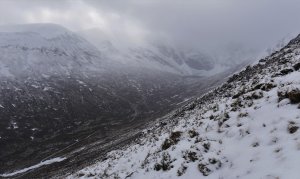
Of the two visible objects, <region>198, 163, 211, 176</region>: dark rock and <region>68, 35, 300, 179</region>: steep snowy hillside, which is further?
<region>198, 163, 211, 176</region>: dark rock

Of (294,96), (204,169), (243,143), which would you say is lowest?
(204,169)

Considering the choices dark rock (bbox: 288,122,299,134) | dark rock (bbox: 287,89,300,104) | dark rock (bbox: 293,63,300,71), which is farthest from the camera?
dark rock (bbox: 293,63,300,71)

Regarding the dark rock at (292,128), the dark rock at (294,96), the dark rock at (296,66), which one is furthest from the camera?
the dark rock at (296,66)

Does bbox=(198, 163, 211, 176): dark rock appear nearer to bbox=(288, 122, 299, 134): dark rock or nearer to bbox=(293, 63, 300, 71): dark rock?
bbox=(288, 122, 299, 134): dark rock

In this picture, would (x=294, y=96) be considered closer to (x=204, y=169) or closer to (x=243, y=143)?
(x=243, y=143)

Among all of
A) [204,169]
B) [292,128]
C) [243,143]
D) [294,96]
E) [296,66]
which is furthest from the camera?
[296,66]

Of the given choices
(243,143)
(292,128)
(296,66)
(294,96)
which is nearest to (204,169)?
(243,143)

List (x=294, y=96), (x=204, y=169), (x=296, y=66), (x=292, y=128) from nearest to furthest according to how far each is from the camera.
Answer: (x=292, y=128)
(x=204, y=169)
(x=294, y=96)
(x=296, y=66)

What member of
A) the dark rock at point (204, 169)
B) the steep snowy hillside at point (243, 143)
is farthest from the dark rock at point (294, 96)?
the dark rock at point (204, 169)

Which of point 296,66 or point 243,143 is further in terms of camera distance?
point 296,66

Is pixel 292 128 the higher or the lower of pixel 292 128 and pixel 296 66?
the lower

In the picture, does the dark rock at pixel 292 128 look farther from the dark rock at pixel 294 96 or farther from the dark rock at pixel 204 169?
the dark rock at pixel 204 169

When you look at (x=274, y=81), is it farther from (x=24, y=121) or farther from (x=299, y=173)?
(x=24, y=121)

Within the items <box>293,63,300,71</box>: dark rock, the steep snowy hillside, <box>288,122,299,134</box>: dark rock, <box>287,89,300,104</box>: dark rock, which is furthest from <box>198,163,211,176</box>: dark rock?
<box>293,63,300,71</box>: dark rock
